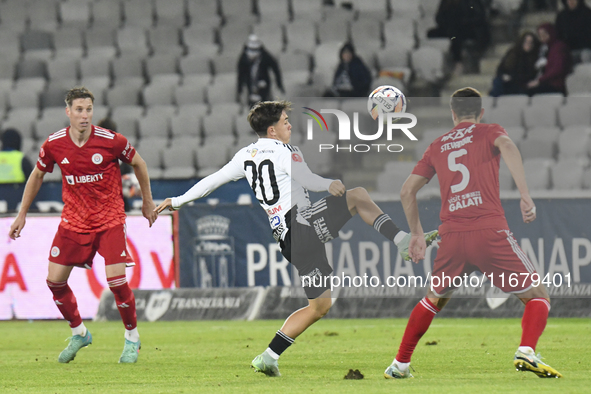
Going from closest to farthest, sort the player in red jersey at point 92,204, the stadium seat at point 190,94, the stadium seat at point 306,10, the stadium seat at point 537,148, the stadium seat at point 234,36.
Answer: the player in red jersey at point 92,204 < the stadium seat at point 537,148 < the stadium seat at point 190,94 < the stadium seat at point 306,10 < the stadium seat at point 234,36

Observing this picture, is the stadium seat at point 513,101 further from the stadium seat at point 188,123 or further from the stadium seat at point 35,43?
the stadium seat at point 35,43

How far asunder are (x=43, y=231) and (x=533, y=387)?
7820mm

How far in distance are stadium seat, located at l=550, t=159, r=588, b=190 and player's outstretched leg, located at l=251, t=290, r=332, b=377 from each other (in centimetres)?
782

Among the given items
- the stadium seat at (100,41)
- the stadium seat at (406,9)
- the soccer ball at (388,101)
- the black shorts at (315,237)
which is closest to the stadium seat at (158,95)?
the stadium seat at (100,41)

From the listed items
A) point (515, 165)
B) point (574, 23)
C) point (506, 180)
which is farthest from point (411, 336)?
point (574, 23)

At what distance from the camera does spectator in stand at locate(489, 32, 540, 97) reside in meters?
14.9

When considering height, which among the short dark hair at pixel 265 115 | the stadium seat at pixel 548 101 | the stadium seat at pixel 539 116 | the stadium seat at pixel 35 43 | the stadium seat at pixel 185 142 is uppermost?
the stadium seat at pixel 35 43

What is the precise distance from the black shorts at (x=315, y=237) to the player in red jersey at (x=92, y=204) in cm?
158

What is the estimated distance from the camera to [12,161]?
13.6 metres

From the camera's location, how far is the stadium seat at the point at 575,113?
14414 mm

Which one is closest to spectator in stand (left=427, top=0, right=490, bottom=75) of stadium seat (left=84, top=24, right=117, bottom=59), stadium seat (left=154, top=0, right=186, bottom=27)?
stadium seat (left=154, top=0, right=186, bottom=27)

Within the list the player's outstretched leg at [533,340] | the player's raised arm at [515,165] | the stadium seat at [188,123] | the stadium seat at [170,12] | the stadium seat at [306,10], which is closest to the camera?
the player's outstretched leg at [533,340]

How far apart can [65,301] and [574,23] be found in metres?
10.6

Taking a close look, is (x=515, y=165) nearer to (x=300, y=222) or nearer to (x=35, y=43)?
(x=300, y=222)
